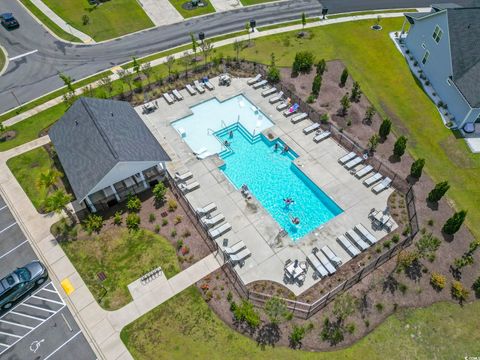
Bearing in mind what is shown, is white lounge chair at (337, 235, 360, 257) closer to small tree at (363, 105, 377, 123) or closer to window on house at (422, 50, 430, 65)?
small tree at (363, 105, 377, 123)

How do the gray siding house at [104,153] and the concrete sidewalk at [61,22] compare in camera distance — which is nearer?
the gray siding house at [104,153]

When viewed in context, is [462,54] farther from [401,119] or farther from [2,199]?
[2,199]

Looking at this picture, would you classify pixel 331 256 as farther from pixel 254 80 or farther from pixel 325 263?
pixel 254 80

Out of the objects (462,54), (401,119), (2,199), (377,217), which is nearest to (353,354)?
(377,217)

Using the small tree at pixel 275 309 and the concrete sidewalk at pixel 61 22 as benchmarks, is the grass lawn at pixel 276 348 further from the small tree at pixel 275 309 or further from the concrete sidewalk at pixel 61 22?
the concrete sidewalk at pixel 61 22

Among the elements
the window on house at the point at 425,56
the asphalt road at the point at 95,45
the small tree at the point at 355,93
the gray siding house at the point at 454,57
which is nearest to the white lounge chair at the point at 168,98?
the asphalt road at the point at 95,45
